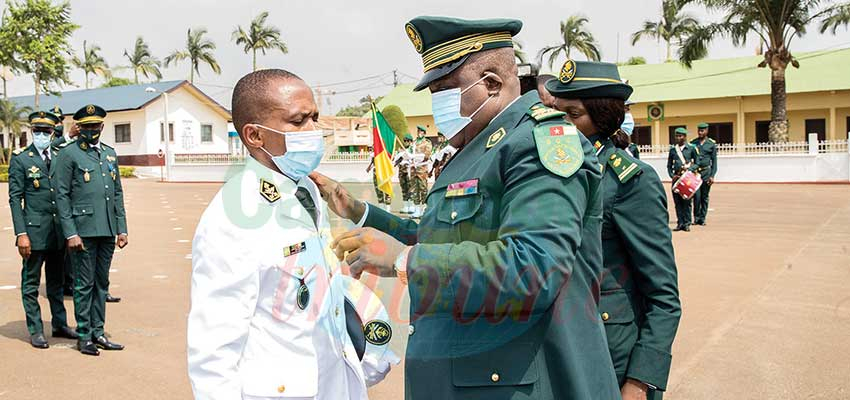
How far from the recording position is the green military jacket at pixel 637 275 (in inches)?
91.7

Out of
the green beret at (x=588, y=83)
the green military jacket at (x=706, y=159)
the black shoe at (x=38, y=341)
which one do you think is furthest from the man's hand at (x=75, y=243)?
the green military jacket at (x=706, y=159)

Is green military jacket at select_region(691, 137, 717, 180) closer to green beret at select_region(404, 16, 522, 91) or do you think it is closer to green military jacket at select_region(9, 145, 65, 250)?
green military jacket at select_region(9, 145, 65, 250)

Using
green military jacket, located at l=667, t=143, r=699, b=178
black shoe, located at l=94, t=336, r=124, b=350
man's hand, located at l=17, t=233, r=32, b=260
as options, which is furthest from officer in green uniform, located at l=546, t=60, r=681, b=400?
green military jacket, located at l=667, t=143, r=699, b=178

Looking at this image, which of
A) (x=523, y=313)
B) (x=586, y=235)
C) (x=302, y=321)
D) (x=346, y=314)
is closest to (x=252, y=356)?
(x=302, y=321)

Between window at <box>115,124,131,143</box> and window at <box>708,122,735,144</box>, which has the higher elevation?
window at <box>115,124,131,143</box>

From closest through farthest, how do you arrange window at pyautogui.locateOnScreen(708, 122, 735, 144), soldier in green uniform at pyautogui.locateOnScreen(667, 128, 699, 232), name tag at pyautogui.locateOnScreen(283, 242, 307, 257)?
name tag at pyautogui.locateOnScreen(283, 242, 307, 257) < soldier in green uniform at pyautogui.locateOnScreen(667, 128, 699, 232) < window at pyautogui.locateOnScreen(708, 122, 735, 144)

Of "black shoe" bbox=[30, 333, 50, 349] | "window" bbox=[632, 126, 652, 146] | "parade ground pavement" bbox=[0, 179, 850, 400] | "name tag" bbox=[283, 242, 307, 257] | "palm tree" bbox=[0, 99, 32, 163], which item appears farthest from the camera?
"palm tree" bbox=[0, 99, 32, 163]

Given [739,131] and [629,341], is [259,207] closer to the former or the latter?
[629,341]

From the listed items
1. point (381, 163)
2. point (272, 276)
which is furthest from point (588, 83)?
point (381, 163)

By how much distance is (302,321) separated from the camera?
2164 mm

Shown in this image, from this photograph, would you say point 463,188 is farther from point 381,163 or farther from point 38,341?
point 38,341

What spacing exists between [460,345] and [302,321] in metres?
0.65

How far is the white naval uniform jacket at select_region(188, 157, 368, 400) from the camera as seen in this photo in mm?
1975

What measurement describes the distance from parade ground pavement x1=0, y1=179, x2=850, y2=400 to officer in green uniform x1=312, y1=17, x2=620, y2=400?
12 cm
